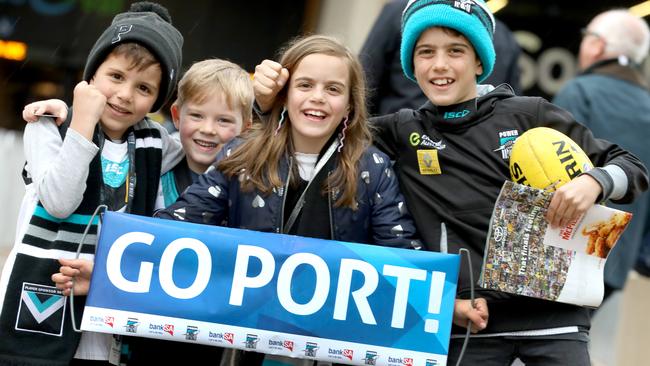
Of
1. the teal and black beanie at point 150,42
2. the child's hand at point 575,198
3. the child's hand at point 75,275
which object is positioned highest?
the teal and black beanie at point 150,42

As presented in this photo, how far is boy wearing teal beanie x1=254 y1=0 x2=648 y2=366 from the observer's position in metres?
4.05

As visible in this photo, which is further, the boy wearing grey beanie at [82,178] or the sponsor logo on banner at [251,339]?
the boy wearing grey beanie at [82,178]

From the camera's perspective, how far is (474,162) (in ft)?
13.7

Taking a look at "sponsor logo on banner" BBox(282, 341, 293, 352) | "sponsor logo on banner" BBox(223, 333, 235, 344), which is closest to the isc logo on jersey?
"sponsor logo on banner" BBox(282, 341, 293, 352)

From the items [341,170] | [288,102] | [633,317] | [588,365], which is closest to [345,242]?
[341,170]

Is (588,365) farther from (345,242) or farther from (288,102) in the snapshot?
(288,102)

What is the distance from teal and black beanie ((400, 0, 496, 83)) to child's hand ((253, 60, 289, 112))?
0.54m

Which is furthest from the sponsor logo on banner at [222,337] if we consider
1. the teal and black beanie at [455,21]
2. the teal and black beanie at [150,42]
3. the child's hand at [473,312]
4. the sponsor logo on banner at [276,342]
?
the teal and black beanie at [455,21]

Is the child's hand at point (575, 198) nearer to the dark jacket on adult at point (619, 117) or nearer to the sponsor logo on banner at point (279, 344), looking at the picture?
the sponsor logo on banner at point (279, 344)

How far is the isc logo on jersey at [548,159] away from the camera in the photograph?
397cm

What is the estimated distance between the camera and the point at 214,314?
12.8 feet

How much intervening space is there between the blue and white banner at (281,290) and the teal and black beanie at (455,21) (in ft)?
3.00

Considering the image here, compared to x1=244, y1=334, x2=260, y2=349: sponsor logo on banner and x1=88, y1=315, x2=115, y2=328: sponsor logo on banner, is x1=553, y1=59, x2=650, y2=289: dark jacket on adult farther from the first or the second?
x1=88, y1=315, x2=115, y2=328: sponsor logo on banner

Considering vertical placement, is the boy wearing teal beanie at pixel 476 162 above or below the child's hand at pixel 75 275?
above
